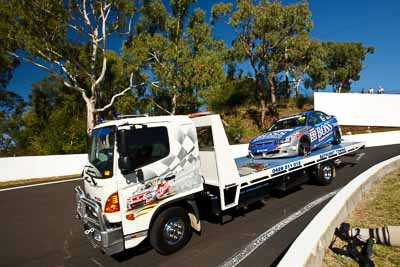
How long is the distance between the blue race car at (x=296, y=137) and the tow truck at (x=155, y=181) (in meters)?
2.35

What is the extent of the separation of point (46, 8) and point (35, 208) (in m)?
16.4

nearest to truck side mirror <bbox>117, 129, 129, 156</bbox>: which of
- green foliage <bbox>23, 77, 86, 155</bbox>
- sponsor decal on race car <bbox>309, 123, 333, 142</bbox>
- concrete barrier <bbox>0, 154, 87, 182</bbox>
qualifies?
sponsor decal on race car <bbox>309, 123, 333, 142</bbox>

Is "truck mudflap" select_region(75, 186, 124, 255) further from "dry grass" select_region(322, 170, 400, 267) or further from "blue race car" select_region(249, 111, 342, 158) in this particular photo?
"blue race car" select_region(249, 111, 342, 158)

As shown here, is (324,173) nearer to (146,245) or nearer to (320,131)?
(320,131)

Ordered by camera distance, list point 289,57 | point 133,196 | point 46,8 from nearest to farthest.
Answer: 1. point 133,196
2. point 46,8
3. point 289,57

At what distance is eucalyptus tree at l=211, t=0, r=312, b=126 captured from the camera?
79.4 ft

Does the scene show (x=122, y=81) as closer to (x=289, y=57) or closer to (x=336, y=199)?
(x=289, y=57)

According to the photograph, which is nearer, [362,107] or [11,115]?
[362,107]

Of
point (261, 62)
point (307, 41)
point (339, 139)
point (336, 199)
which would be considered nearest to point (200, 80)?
point (261, 62)

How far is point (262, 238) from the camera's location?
4.82 meters

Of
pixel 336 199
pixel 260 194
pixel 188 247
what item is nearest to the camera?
pixel 188 247

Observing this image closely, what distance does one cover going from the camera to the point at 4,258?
15.6 feet

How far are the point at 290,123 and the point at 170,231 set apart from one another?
20.5 ft

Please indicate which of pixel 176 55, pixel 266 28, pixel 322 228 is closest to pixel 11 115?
pixel 176 55
